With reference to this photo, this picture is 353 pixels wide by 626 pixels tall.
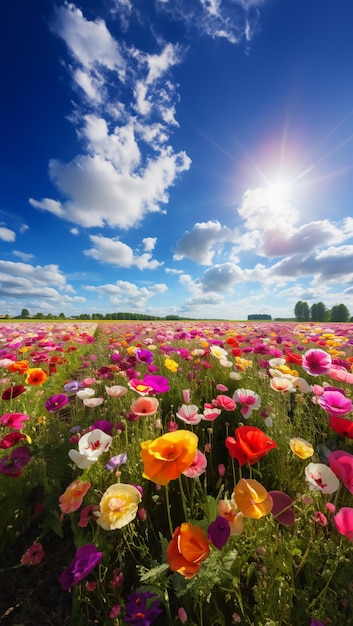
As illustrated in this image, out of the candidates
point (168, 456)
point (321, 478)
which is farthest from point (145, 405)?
point (321, 478)

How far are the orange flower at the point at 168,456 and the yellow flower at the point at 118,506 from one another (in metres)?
0.27

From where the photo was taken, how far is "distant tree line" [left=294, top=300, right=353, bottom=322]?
192 ft

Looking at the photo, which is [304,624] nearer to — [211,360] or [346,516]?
[346,516]

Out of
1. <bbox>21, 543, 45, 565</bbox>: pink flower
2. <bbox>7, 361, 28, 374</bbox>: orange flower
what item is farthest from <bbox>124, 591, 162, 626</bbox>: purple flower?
<bbox>7, 361, 28, 374</bbox>: orange flower

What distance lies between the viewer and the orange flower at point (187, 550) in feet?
2.99

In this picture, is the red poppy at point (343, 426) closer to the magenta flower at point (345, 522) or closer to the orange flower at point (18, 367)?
the magenta flower at point (345, 522)

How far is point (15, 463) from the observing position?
162 centimetres

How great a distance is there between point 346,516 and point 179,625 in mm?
958

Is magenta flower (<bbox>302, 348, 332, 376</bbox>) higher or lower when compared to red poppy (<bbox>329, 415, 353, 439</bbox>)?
higher

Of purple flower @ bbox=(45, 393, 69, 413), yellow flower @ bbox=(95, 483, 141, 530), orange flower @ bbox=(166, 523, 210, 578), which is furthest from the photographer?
purple flower @ bbox=(45, 393, 69, 413)

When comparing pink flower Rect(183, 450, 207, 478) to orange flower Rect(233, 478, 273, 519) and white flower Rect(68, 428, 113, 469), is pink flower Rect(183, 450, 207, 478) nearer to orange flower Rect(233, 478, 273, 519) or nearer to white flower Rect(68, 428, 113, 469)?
orange flower Rect(233, 478, 273, 519)

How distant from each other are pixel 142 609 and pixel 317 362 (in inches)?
82.0

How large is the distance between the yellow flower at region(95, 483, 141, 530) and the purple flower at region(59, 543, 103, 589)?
4.0 inches

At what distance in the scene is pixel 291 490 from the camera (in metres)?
2.03
